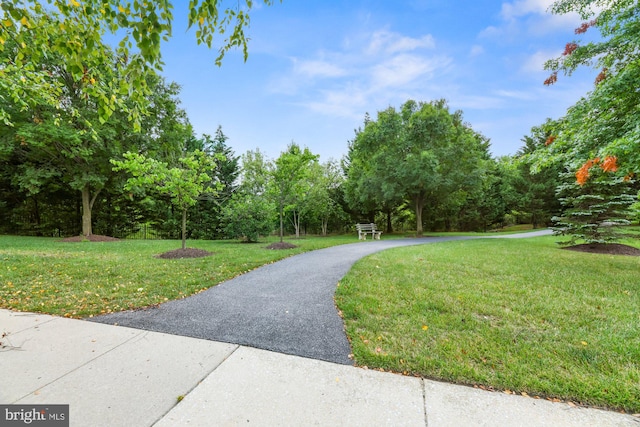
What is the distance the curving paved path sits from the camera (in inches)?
104

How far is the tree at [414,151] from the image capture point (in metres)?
14.4

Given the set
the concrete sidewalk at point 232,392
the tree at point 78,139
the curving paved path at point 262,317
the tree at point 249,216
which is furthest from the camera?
the tree at point 249,216

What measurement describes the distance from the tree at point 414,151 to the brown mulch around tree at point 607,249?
601cm

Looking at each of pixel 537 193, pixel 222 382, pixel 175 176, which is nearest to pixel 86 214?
pixel 175 176

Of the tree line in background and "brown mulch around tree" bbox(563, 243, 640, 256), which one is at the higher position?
the tree line in background

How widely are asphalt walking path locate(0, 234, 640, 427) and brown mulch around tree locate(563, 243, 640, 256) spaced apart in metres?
10.4

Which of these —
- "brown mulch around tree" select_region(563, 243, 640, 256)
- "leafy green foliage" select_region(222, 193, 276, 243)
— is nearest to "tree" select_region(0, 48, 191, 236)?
"leafy green foliage" select_region(222, 193, 276, 243)

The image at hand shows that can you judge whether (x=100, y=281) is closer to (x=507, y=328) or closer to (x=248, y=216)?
(x=507, y=328)

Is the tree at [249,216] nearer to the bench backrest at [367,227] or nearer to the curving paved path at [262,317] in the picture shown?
the bench backrest at [367,227]

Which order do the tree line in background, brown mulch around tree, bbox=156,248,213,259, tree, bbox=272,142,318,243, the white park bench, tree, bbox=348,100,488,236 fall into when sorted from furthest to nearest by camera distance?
the white park bench < tree, bbox=348,100,488,236 < tree, bbox=272,142,318,243 < brown mulch around tree, bbox=156,248,213,259 < the tree line in background

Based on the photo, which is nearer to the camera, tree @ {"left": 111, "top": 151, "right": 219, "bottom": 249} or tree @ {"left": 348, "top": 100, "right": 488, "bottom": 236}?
tree @ {"left": 111, "top": 151, "right": 219, "bottom": 249}

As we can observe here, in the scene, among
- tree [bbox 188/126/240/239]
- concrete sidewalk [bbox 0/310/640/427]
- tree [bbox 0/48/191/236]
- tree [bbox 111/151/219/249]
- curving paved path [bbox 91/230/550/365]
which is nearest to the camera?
concrete sidewalk [bbox 0/310/640/427]

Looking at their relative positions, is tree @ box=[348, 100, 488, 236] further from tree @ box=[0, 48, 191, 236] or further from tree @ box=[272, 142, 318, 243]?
tree @ box=[0, 48, 191, 236]

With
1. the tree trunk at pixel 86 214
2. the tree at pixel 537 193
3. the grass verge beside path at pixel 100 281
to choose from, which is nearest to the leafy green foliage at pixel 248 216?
the grass verge beside path at pixel 100 281
